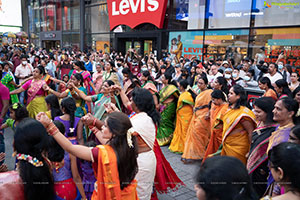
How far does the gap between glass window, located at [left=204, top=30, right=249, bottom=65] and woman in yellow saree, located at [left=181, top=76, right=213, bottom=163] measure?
234 inches

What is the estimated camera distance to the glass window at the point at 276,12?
27.1ft

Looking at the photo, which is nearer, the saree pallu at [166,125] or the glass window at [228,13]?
the saree pallu at [166,125]

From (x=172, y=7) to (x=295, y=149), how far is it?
457 inches

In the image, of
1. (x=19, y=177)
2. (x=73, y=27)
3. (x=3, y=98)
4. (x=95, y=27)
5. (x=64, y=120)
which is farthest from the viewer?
(x=73, y=27)

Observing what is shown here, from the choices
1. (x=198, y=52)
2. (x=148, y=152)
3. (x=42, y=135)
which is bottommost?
(x=148, y=152)

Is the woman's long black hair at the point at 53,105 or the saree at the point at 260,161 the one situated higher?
the woman's long black hair at the point at 53,105

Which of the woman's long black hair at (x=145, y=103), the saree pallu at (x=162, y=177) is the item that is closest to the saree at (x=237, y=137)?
the saree pallu at (x=162, y=177)

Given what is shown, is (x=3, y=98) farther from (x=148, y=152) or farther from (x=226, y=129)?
(x=226, y=129)

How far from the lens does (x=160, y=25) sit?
1170 cm

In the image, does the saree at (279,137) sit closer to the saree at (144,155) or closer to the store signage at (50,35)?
the saree at (144,155)

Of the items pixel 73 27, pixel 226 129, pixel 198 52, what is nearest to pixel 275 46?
pixel 198 52

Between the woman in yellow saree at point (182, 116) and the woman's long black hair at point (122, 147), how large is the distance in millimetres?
3031

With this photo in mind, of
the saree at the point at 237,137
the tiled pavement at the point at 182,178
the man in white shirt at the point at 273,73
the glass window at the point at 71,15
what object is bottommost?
the tiled pavement at the point at 182,178

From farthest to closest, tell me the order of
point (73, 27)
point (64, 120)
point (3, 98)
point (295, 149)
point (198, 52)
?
point (73, 27), point (198, 52), point (3, 98), point (64, 120), point (295, 149)
